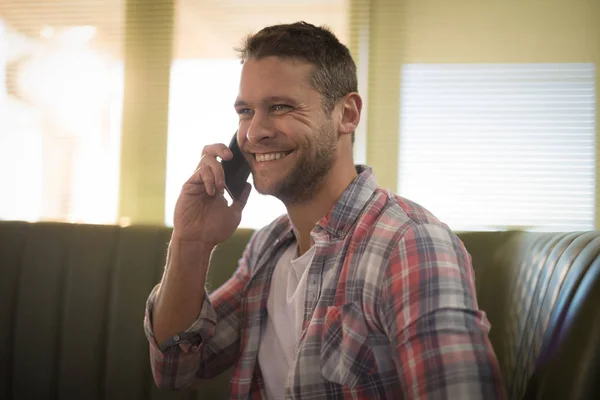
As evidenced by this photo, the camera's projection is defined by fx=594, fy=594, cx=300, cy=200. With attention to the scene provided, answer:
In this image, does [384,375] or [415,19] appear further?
[415,19]

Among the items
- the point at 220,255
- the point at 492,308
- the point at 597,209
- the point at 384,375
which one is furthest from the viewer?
the point at 597,209

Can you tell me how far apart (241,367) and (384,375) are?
16.1 inches

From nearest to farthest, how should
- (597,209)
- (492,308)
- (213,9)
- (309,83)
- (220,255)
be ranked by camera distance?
(309,83) → (492,308) → (220,255) → (597,209) → (213,9)

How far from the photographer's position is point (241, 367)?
1343 mm

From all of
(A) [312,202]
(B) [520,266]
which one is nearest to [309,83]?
(A) [312,202]

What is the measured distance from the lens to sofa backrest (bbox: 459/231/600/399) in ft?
2.77

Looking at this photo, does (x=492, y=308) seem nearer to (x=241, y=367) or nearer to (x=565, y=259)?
(x=565, y=259)

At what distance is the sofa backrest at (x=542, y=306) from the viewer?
2.77ft

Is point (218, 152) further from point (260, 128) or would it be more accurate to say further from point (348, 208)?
point (348, 208)

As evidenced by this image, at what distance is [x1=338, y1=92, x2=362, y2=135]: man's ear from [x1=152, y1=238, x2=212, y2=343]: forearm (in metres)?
0.48

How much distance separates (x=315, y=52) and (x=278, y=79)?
111 mm

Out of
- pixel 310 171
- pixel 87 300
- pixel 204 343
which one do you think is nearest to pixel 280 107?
pixel 310 171

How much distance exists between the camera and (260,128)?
134 cm

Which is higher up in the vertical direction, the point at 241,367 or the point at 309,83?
the point at 309,83
